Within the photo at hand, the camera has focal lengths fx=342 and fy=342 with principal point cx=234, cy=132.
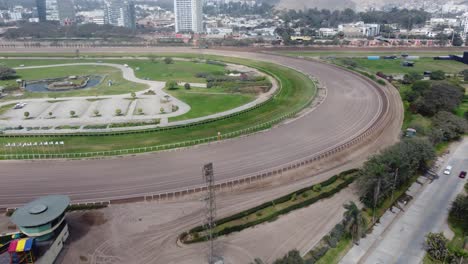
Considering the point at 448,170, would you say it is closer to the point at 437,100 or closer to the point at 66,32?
the point at 437,100

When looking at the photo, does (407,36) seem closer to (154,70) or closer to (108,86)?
(154,70)

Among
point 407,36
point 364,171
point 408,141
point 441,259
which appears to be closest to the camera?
point 441,259

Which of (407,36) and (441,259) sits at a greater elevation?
(407,36)

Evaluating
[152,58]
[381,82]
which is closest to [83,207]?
[381,82]

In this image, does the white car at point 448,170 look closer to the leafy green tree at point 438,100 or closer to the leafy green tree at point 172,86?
the leafy green tree at point 438,100

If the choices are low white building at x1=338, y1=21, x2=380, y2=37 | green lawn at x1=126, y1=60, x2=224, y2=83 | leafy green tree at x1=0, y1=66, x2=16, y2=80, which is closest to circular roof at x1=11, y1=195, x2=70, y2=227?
green lawn at x1=126, y1=60, x2=224, y2=83

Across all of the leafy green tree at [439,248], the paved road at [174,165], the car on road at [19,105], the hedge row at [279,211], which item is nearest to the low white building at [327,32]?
the paved road at [174,165]

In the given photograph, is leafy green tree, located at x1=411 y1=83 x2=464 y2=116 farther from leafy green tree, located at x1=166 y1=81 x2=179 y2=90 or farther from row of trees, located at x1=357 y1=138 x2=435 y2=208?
leafy green tree, located at x1=166 y1=81 x2=179 y2=90

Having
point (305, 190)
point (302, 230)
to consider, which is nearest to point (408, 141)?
point (305, 190)
